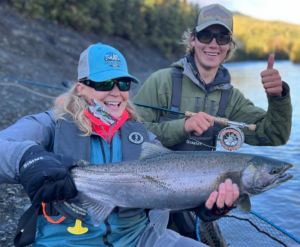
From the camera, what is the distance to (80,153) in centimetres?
283

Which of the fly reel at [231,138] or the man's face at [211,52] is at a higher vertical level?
the man's face at [211,52]

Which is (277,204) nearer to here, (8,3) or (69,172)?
(69,172)

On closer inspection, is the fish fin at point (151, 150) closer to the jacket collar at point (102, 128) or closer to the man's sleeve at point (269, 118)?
the jacket collar at point (102, 128)

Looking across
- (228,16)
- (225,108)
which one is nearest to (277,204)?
(225,108)

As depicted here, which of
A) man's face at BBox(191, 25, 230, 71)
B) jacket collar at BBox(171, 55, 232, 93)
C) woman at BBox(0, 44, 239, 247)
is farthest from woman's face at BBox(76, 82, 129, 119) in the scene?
man's face at BBox(191, 25, 230, 71)

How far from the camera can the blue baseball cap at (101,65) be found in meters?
3.01

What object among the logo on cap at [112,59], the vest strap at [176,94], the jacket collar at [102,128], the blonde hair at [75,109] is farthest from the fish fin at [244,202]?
the vest strap at [176,94]

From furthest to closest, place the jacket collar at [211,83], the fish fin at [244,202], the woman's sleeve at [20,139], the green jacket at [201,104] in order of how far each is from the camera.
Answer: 1. the jacket collar at [211,83]
2. the green jacket at [201,104]
3. the fish fin at [244,202]
4. the woman's sleeve at [20,139]

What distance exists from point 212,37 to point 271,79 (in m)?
1.06

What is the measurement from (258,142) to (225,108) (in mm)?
607

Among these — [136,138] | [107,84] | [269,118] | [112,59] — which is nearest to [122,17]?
[269,118]

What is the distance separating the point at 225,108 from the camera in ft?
14.3

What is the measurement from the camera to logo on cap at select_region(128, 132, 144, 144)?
302 centimetres

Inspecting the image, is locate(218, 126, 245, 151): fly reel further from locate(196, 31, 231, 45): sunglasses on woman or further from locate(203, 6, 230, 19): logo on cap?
locate(203, 6, 230, 19): logo on cap
